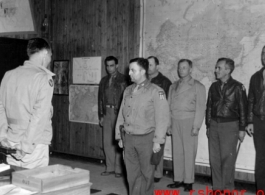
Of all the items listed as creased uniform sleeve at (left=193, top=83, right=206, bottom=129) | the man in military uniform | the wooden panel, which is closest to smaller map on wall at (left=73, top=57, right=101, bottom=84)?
the wooden panel

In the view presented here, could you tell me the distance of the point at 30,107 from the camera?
2826 mm

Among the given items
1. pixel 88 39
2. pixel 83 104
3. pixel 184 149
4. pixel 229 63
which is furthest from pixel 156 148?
pixel 88 39

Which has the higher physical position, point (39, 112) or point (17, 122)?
point (39, 112)

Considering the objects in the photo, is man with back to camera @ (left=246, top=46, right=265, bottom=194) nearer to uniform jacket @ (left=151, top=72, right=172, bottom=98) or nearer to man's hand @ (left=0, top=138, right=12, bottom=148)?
uniform jacket @ (left=151, top=72, right=172, bottom=98)

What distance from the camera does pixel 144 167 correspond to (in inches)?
155

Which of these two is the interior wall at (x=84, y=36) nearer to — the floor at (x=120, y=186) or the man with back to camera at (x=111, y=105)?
the man with back to camera at (x=111, y=105)

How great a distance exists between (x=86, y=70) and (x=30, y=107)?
4368 mm

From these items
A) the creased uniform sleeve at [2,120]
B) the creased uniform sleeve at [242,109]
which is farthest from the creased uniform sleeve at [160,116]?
the creased uniform sleeve at [2,120]

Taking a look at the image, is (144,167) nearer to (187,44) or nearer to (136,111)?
(136,111)

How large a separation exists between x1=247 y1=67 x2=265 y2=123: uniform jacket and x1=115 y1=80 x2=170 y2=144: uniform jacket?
4.28 ft

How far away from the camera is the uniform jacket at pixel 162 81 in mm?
5633

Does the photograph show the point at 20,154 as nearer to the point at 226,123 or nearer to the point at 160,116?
the point at 160,116

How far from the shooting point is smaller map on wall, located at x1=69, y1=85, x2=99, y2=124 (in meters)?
7.06

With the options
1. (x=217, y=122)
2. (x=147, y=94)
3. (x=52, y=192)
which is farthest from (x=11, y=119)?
(x=217, y=122)
